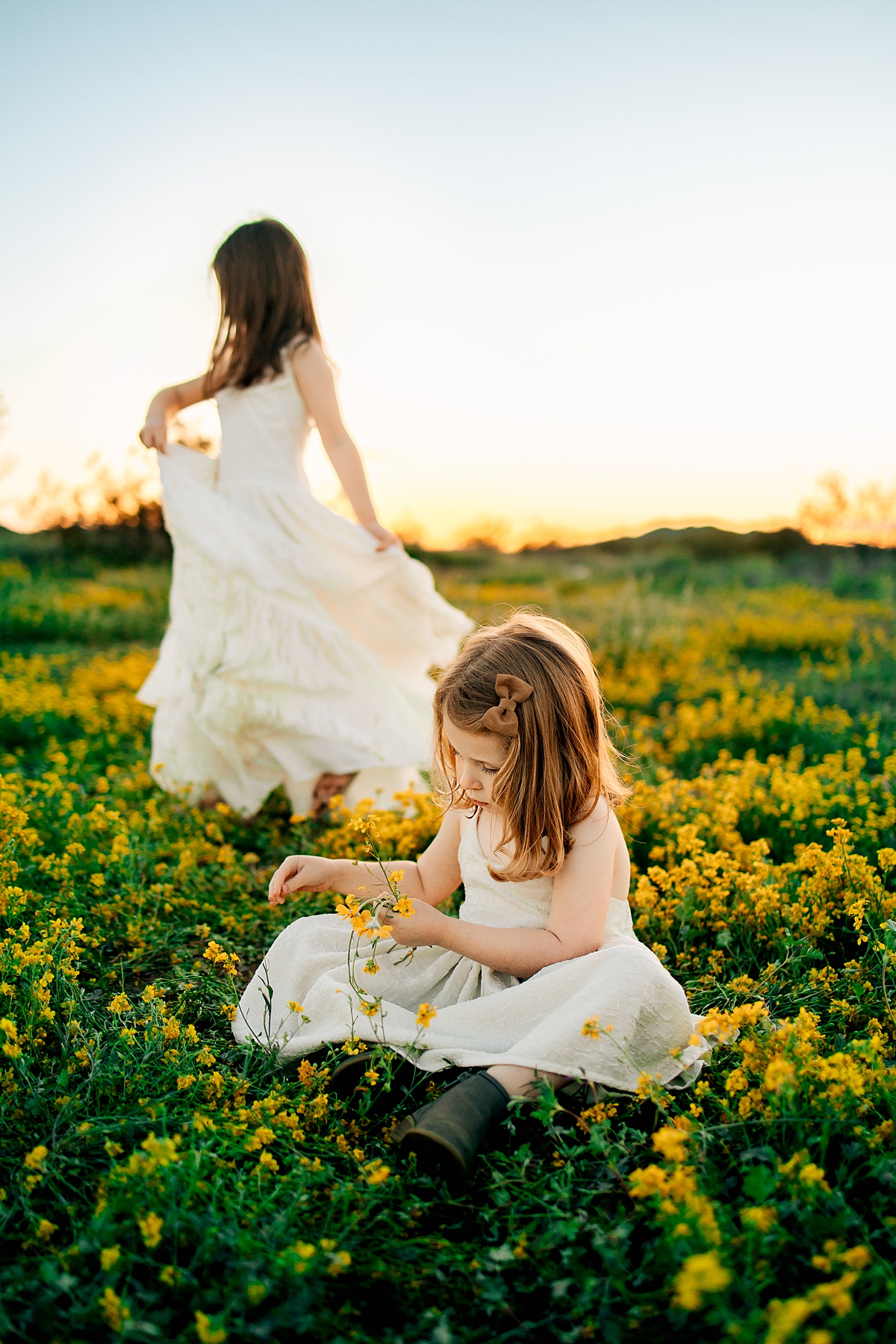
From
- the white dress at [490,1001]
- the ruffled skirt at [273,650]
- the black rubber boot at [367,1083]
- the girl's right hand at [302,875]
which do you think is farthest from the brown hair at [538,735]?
the ruffled skirt at [273,650]

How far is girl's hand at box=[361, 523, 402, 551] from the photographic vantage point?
3.91 m

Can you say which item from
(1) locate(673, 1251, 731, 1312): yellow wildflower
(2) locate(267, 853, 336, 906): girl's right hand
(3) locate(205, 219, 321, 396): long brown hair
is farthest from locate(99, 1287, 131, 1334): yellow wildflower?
(3) locate(205, 219, 321, 396): long brown hair

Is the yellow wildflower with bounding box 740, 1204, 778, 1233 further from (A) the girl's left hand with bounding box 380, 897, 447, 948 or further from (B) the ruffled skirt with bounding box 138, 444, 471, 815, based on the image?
(B) the ruffled skirt with bounding box 138, 444, 471, 815

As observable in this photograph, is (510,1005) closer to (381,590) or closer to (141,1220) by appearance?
(141,1220)

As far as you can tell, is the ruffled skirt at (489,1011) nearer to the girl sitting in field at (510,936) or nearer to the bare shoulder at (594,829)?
the girl sitting in field at (510,936)

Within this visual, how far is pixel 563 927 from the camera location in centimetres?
208

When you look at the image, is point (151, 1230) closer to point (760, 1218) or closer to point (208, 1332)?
point (208, 1332)

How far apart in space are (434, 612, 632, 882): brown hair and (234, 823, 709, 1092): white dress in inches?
6.6

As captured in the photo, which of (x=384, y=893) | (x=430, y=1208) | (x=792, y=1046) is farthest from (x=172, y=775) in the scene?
(x=792, y=1046)

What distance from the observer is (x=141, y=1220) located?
1406mm

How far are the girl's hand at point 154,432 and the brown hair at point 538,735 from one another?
2141 millimetres

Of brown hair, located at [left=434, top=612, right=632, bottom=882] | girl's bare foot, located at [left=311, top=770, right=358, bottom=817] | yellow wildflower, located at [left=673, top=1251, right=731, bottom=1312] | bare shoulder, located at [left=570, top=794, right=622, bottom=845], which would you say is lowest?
girl's bare foot, located at [left=311, top=770, right=358, bottom=817]

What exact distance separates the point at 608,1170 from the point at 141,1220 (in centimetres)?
83

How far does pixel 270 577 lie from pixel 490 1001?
2141mm
